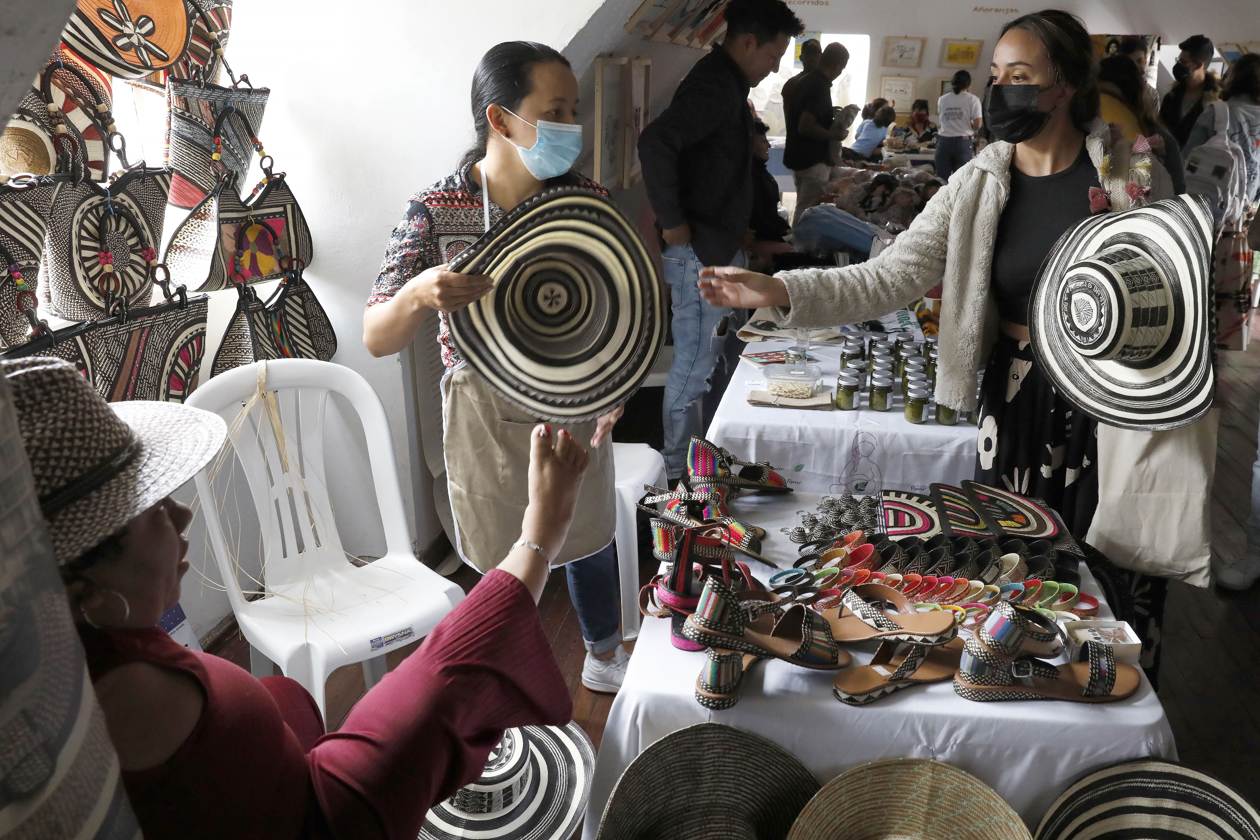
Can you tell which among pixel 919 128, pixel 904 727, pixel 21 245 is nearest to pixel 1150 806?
pixel 904 727

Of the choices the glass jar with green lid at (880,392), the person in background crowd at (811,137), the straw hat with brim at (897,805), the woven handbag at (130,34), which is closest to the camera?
the straw hat with brim at (897,805)

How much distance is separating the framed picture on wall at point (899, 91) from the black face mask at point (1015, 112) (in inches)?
293

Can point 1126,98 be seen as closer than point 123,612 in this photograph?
No

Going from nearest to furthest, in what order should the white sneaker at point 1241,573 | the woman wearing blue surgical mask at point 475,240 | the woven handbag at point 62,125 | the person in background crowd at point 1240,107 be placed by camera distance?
the woman wearing blue surgical mask at point 475,240, the woven handbag at point 62,125, the white sneaker at point 1241,573, the person in background crowd at point 1240,107

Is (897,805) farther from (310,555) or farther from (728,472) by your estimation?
(310,555)

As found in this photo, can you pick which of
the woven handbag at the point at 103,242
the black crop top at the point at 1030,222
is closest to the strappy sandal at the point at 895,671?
the black crop top at the point at 1030,222

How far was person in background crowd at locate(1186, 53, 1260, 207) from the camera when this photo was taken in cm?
479

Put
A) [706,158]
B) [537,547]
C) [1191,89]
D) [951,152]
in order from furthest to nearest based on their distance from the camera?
[951,152] < [1191,89] < [706,158] < [537,547]

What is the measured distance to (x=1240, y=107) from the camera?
483 centimetres

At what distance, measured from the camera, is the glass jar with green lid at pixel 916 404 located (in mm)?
2146

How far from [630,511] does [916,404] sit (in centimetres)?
80

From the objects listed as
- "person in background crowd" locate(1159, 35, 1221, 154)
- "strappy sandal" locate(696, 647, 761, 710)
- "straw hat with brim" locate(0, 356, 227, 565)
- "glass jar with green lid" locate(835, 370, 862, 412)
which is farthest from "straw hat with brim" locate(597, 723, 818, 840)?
"person in background crowd" locate(1159, 35, 1221, 154)

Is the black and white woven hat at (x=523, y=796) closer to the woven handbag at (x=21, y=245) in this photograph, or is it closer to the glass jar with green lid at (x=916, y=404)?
the glass jar with green lid at (x=916, y=404)

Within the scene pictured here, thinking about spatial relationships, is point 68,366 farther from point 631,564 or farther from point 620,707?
point 631,564
